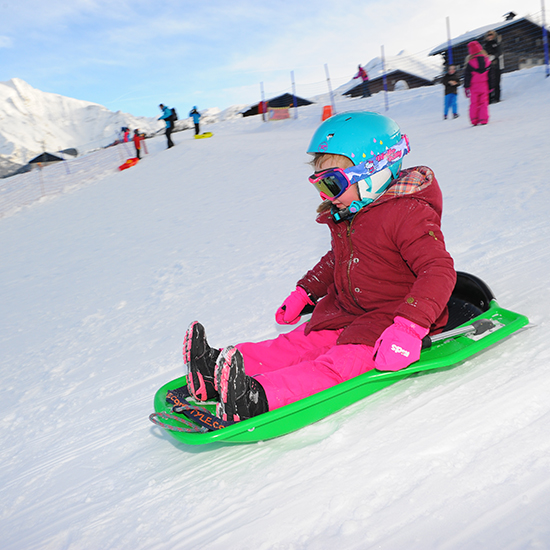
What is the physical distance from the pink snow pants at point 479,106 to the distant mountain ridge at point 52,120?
14892 centimetres

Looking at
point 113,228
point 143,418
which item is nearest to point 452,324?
point 143,418

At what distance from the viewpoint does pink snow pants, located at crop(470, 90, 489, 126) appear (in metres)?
8.02

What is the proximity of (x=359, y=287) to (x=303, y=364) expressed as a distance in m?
0.48

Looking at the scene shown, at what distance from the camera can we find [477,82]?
7.90 m

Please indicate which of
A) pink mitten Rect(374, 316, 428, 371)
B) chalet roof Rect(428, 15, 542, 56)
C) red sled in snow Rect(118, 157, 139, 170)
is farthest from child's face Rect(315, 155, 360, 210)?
chalet roof Rect(428, 15, 542, 56)

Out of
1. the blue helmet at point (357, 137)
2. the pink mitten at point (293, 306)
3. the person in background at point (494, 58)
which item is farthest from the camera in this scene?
the person in background at point (494, 58)

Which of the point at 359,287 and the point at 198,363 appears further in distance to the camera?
the point at 359,287

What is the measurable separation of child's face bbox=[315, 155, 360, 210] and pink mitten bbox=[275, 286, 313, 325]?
669 millimetres

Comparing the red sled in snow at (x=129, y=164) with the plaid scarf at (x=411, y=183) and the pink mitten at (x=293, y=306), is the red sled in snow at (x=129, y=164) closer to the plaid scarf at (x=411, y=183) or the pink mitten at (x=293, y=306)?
the pink mitten at (x=293, y=306)

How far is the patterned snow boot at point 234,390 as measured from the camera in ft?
5.64

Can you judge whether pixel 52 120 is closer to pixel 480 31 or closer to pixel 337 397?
pixel 480 31

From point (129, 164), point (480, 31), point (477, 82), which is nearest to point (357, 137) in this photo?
point (477, 82)

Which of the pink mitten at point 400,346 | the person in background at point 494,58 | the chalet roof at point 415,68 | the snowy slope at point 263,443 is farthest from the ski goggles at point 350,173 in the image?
the chalet roof at point 415,68

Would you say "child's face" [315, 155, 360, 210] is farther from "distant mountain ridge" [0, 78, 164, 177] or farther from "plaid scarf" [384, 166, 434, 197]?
"distant mountain ridge" [0, 78, 164, 177]
